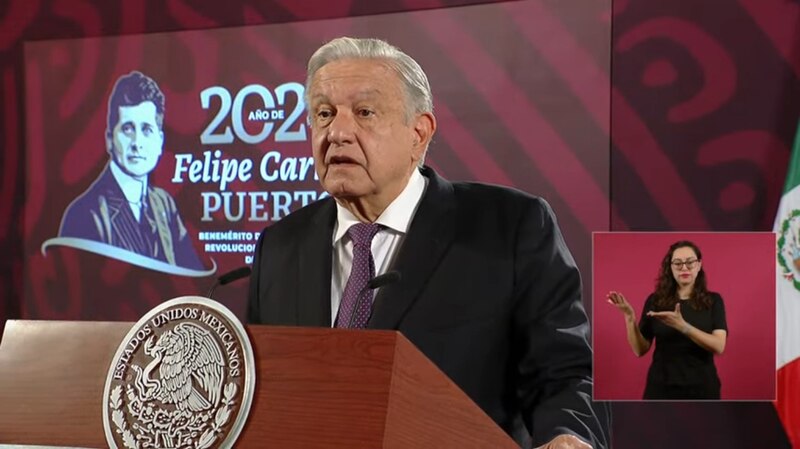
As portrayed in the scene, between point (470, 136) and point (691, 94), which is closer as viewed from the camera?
point (691, 94)

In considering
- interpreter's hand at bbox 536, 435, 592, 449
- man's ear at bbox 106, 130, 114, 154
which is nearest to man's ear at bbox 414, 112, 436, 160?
interpreter's hand at bbox 536, 435, 592, 449

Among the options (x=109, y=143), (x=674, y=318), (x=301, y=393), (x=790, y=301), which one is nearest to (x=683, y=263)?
(x=674, y=318)

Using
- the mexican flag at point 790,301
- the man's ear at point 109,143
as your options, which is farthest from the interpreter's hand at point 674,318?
the man's ear at point 109,143

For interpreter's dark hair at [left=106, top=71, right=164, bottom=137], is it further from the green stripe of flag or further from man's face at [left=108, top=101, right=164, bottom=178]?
the green stripe of flag

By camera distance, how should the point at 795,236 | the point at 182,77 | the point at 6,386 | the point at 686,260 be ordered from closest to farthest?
the point at 6,386
the point at 686,260
the point at 795,236
the point at 182,77

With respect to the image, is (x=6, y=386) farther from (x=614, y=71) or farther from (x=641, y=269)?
(x=614, y=71)

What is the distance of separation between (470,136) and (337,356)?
9.22ft

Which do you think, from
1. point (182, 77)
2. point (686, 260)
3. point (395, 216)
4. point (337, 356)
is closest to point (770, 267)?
point (686, 260)

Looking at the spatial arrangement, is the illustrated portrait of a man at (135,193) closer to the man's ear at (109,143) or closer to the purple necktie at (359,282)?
the man's ear at (109,143)

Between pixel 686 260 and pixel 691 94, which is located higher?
pixel 691 94

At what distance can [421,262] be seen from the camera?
5.98 feet

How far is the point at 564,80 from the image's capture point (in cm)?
374

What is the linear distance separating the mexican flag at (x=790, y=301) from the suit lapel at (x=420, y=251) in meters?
1.79

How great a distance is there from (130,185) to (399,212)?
2780 mm
